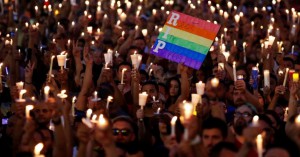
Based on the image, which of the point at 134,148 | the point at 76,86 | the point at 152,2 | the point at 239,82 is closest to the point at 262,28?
the point at 152,2

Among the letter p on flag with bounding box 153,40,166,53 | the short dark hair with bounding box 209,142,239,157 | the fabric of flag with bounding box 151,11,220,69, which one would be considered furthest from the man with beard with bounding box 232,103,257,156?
the letter p on flag with bounding box 153,40,166,53

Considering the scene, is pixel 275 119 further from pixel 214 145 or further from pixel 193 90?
pixel 193 90

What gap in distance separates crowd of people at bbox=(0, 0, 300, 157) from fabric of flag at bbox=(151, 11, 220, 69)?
30cm

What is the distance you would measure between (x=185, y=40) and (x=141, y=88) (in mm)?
1315

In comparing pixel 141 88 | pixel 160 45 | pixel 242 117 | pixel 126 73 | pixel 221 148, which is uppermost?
pixel 160 45

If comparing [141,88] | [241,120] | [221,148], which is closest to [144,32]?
[141,88]

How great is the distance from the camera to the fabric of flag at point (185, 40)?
11.4 metres

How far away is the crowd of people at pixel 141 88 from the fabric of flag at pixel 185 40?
0.98ft

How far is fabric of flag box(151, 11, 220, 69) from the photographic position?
11352 mm

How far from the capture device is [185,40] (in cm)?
1173

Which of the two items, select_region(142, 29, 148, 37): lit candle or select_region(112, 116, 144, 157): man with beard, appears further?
select_region(142, 29, 148, 37): lit candle

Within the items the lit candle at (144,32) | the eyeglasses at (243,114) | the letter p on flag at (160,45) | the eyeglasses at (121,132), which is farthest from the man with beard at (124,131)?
the lit candle at (144,32)

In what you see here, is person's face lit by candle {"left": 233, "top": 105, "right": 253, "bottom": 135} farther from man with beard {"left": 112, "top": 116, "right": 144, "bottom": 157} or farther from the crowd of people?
man with beard {"left": 112, "top": 116, "right": 144, "bottom": 157}

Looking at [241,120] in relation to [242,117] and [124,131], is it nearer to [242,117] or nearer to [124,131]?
[242,117]
